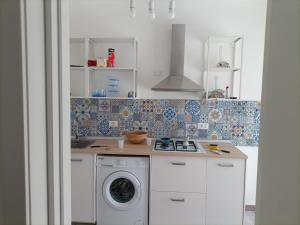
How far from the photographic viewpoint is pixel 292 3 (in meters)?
0.43

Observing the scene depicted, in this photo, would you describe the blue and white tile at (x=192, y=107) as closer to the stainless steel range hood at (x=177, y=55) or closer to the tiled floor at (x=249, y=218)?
the stainless steel range hood at (x=177, y=55)

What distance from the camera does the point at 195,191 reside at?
7.16 ft

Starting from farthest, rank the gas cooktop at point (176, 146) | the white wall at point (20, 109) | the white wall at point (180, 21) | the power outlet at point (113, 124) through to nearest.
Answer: the power outlet at point (113, 124) < the white wall at point (180, 21) < the gas cooktop at point (176, 146) < the white wall at point (20, 109)

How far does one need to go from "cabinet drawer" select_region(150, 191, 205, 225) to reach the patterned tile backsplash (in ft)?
2.70

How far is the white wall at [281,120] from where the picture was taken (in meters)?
0.41

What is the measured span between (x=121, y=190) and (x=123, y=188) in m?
0.04

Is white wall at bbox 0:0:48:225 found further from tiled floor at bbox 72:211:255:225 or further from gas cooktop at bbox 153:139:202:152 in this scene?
tiled floor at bbox 72:211:255:225

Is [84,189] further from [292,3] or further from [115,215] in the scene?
[292,3]

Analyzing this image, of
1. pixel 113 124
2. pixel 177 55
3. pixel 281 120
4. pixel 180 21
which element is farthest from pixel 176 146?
pixel 281 120

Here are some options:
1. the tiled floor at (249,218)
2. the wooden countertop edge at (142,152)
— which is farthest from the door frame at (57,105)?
the tiled floor at (249,218)

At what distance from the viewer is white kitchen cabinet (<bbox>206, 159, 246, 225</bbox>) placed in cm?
214

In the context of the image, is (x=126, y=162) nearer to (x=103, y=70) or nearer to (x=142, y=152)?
(x=142, y=152)

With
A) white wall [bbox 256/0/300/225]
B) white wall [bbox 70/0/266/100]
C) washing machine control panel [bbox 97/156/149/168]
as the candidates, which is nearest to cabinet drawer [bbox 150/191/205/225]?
washing machine control panel [bbox 97/156/149/168]

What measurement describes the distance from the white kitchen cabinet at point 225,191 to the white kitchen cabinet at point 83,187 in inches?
49.9
